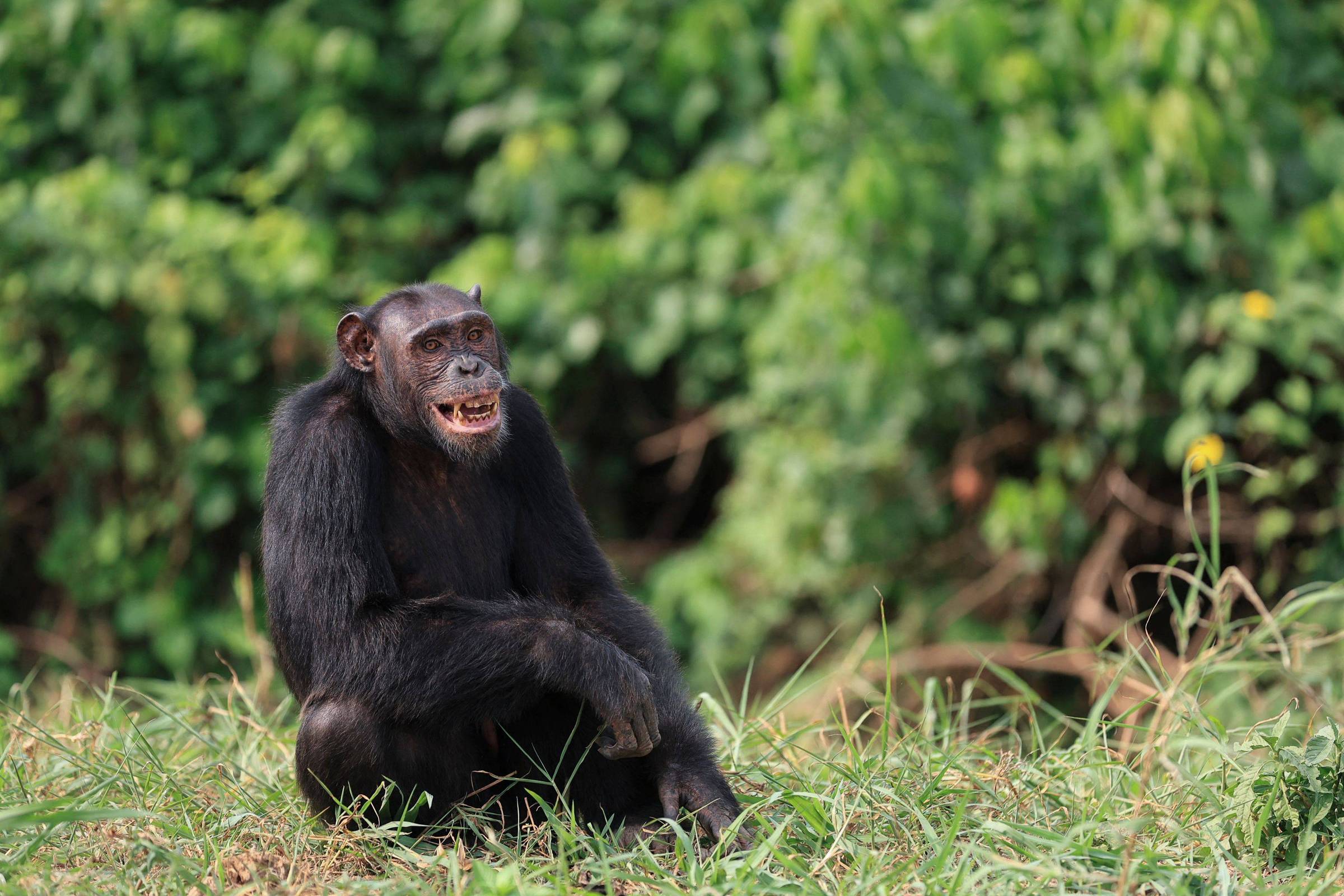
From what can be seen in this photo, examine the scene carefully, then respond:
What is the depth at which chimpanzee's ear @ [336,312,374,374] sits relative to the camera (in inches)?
151

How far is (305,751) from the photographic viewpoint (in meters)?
3.44

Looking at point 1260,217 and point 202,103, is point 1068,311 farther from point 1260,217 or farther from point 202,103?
point 202,103

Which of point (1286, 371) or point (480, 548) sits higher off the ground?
point (480, 548)

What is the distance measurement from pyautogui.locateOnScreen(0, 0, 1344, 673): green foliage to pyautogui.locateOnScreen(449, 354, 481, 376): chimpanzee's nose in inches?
124

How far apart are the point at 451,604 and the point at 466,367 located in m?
0.60

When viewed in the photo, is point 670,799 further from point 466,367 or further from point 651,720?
point 466,367

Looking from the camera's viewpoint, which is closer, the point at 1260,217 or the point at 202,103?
the point at 1260,217

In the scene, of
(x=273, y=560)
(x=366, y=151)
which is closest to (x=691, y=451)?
(x=366, y=151)

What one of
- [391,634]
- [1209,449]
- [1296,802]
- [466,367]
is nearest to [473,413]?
[466,367]

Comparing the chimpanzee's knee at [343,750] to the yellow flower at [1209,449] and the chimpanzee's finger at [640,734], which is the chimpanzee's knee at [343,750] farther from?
the yellow flower at [1209,449]

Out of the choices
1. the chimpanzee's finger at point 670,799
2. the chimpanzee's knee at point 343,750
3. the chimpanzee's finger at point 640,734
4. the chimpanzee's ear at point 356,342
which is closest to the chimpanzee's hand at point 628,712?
the chimpanzee's finger at point 640,734

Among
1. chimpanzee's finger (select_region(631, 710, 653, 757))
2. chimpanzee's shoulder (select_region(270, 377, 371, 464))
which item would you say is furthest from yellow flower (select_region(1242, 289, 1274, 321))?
chimpanzee's shoulder (select_region(270, 377, 371, 464))

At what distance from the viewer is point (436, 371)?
3.74 meters

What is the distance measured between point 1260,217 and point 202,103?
544 cm
